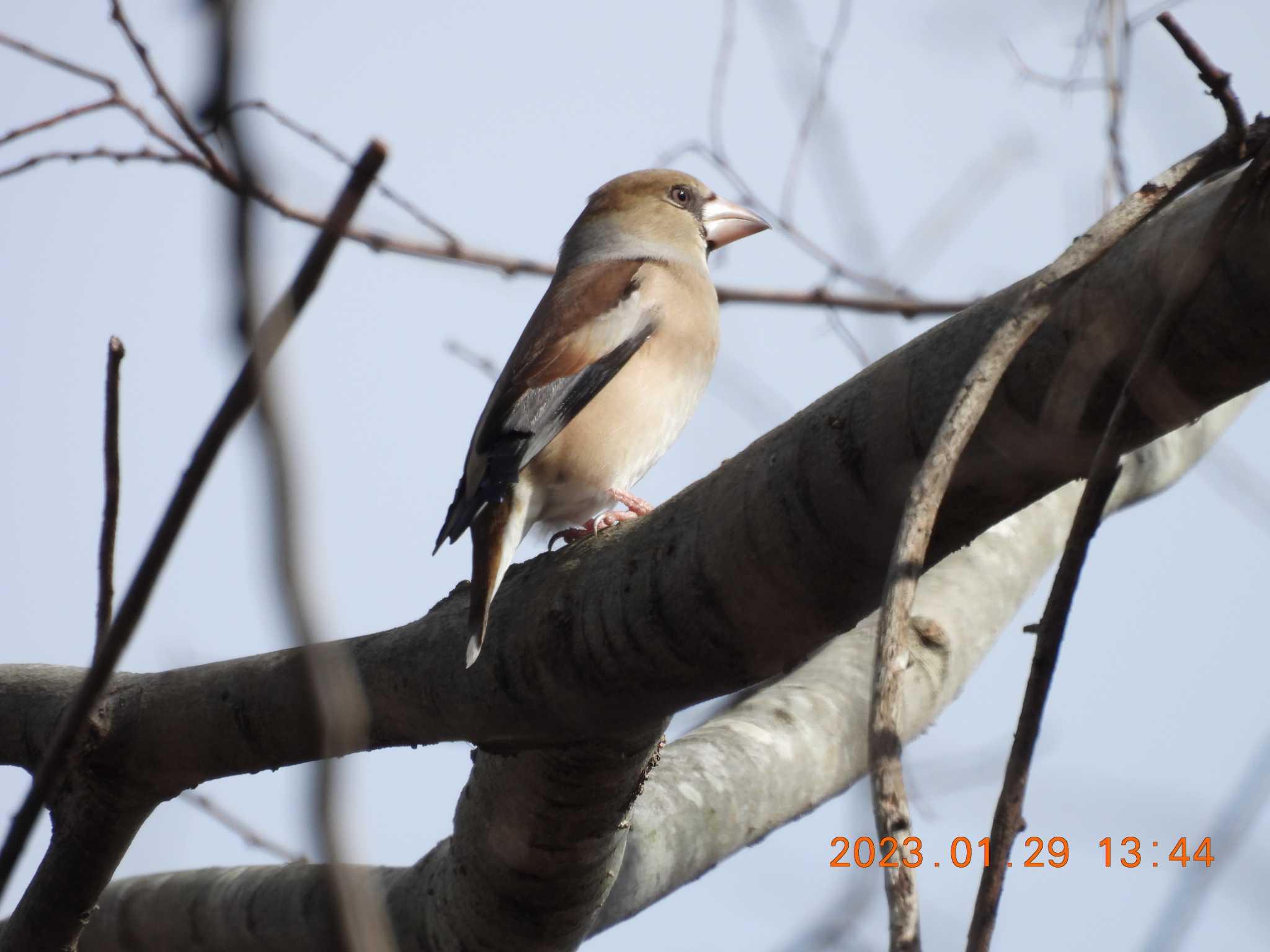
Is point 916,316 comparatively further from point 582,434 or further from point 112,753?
point 112,753

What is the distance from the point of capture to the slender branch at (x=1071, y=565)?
123 cm

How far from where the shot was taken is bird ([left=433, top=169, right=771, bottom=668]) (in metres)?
3.73

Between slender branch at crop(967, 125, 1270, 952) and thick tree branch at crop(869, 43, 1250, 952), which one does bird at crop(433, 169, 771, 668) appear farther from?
slender branch at crop(967, 125, 1270, 952)

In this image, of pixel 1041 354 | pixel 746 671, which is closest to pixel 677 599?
pixel 746 671

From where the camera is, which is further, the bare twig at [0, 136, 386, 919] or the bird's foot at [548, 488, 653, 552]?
the bird's foot at [548, 488, 653, 552]

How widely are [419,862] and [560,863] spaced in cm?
81

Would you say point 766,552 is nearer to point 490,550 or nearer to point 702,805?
point 490,550

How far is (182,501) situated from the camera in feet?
2.88

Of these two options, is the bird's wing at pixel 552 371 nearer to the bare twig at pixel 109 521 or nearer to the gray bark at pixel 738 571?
the gray bark at pixel 738 571

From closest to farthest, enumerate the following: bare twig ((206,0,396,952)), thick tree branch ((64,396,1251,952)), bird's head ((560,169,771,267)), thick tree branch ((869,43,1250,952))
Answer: bare twig ((206,0,396,952)), thick tree branch ((869,43,1250,952)), thick tree branch ((64,396,1251,952)), bird's head ((560,169,771,267))

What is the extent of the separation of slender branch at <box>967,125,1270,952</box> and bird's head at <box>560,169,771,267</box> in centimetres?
379

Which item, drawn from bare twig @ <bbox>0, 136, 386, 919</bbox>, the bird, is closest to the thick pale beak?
the bird

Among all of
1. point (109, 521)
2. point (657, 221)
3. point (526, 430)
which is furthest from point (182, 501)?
point (657, 221)

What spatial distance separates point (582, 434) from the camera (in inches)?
159
